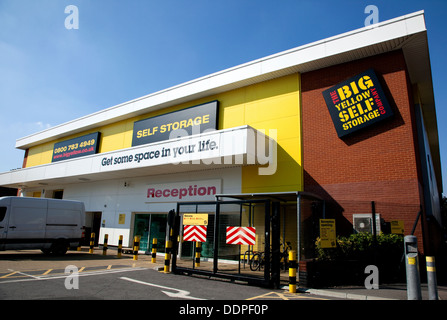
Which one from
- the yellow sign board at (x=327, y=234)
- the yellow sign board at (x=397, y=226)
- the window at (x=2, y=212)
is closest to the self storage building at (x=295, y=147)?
the yellow sign board at (x=397, y=226)

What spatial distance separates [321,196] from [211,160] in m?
5.25

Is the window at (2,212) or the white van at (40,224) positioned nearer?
the window at (2,212)

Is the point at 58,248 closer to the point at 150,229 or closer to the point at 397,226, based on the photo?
the point at 150,229

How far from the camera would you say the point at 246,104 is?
16031mm

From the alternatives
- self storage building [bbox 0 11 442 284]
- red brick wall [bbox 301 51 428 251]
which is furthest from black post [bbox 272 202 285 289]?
red brick wall [bbox 301 51 428 251]

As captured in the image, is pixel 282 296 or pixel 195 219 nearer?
pixel 282 296

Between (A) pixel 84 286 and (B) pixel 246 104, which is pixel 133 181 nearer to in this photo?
(B) pixel 246 104

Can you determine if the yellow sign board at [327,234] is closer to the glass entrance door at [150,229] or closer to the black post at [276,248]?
the black post at [276,248]

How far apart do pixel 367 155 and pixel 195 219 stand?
7.48 meters

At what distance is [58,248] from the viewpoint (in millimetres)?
14453

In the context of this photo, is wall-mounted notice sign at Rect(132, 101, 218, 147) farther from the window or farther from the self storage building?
the window

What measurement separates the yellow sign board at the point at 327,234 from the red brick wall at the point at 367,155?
277 cm

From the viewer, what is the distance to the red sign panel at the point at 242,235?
A: 871 centimetres

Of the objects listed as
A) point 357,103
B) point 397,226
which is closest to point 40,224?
point 397,226
